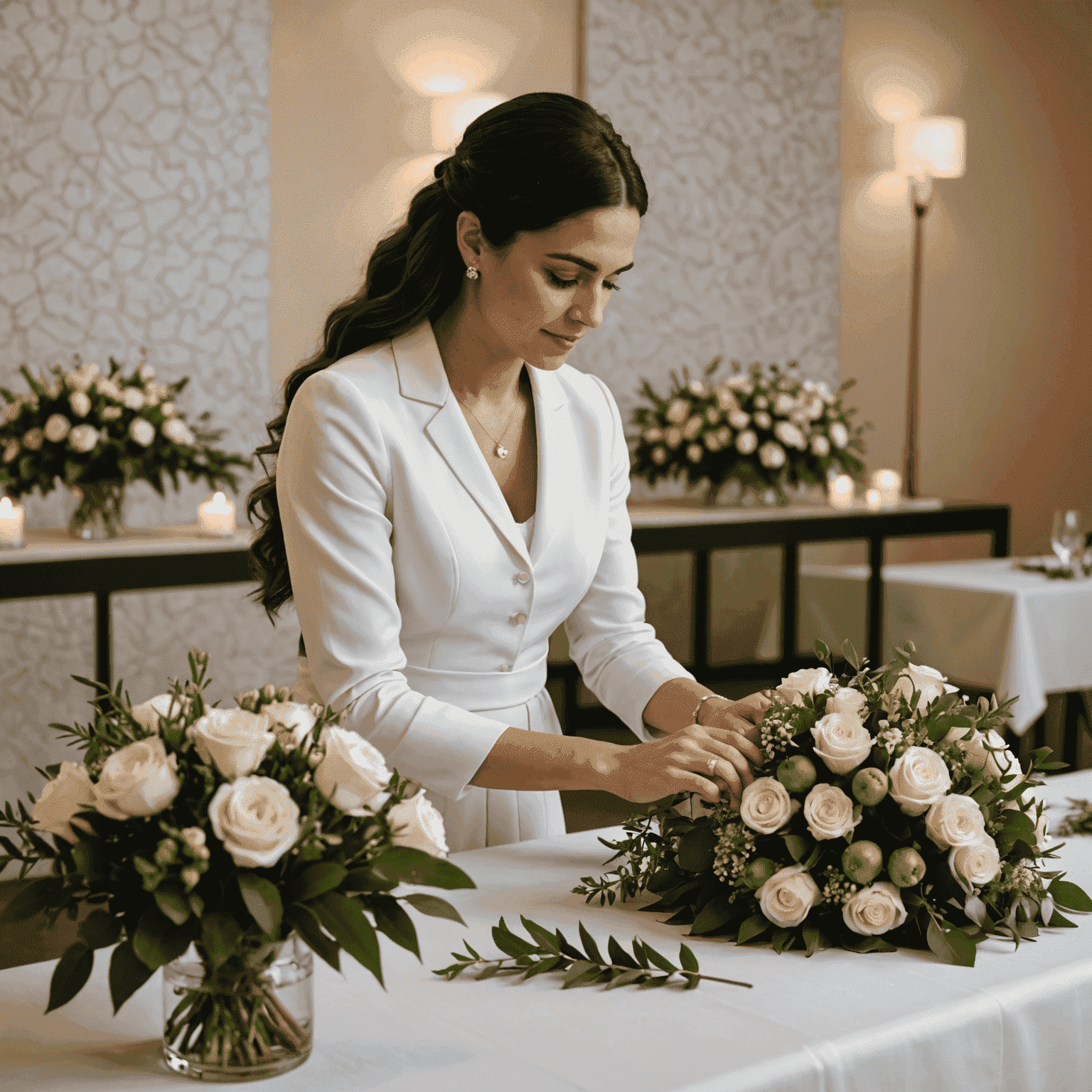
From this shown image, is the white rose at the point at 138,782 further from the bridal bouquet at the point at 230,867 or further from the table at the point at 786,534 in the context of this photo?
the table at the point at 786,534

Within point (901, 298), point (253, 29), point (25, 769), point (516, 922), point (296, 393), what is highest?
point (253, 29)

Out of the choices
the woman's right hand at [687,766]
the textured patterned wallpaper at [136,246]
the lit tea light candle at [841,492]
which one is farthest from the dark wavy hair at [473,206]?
the lit tea light candle at [841,492]

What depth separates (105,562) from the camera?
3.75 m

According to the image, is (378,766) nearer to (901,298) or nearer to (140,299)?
(140,299)

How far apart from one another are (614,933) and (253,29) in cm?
439

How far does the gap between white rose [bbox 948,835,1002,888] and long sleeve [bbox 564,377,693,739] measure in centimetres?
66

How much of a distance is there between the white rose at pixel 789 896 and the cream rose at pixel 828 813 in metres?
0.04

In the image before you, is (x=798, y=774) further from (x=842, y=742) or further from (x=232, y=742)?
(x=232, y=742)

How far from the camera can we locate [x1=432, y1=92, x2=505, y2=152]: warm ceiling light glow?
215 inches

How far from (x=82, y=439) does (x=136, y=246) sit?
1239 millimetres

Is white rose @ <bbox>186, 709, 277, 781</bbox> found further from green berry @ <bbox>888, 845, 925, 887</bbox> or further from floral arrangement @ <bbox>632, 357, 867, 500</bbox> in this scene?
floral arrangement @ <bbox>632, 357, 867, 500</bbox>

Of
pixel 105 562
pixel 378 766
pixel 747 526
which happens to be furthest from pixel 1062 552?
pixel 378 766

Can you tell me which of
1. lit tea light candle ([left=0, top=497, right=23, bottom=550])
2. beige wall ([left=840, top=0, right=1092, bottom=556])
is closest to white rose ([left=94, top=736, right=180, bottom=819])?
lit tea light candle ([left=0, top=497, right=23, bottom=550])

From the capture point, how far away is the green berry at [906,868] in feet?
4.29
